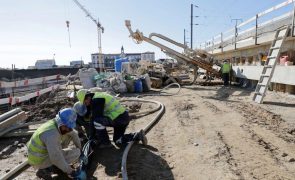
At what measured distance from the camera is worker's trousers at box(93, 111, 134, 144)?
6180 mm

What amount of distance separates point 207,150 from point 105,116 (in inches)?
80.1

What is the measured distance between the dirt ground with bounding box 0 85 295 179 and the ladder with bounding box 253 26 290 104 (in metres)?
1.61

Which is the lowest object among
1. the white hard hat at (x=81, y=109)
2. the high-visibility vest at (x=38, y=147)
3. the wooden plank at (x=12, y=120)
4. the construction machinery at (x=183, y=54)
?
the wooden plank at (x=12, y=120)

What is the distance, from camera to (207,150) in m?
6.05

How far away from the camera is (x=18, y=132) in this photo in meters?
8.23

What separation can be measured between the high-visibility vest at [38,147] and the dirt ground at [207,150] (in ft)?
2.29

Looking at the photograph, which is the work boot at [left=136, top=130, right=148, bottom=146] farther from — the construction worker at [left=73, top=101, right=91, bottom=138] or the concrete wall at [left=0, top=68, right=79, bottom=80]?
the concrete wall at [left=0, top=68, right=79, bottom=80]

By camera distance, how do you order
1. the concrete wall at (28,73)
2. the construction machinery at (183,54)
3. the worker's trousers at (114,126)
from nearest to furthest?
the worker's trousers at (114,126) < the construction machinery at (183,54) < the concrete wall at (28,73)

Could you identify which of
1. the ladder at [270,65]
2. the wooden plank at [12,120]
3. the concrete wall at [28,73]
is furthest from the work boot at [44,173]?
the concrete wall at [28,73]

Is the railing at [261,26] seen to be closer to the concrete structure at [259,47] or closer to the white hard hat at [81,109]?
the concrete structure at [259,47]

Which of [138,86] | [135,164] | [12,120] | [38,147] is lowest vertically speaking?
[135,164]

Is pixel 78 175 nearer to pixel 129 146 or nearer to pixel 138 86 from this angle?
pixel 129 146

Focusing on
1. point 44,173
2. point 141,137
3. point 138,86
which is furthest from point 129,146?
point 138,86

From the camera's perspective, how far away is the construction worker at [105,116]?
607 cm
